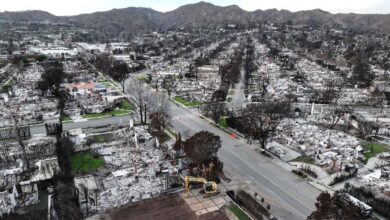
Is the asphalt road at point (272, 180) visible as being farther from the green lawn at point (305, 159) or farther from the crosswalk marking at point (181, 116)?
the crosswalk marking at point (181, 116)

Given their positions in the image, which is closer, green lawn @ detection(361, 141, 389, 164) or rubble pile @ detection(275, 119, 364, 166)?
rubble pile @ detection(275, 119, 364, 166)

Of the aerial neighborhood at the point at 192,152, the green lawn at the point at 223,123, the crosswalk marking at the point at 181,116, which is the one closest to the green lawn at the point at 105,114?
the aerial neighborhood at the point at 192,152

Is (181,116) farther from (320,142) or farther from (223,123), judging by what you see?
(320,142)

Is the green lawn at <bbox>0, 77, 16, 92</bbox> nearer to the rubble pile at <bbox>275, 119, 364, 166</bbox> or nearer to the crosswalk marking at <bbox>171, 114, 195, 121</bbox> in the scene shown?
the crosswalk marking at <bbox>171, 114, 195, 121</bbox>

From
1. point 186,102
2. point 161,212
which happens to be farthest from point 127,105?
point 161,212

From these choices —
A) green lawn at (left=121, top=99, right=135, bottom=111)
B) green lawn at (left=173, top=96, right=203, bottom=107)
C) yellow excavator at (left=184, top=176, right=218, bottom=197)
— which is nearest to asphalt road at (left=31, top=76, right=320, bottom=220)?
yellow excavator at (left=184, top=176, right=218, bottom=197)

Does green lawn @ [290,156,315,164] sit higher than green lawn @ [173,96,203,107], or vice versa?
green lawn @ [173,96,203,107]
